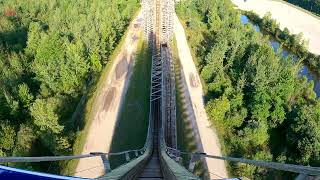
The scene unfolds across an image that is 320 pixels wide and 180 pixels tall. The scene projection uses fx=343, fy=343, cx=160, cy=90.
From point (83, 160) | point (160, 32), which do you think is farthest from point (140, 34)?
point (83, 160)

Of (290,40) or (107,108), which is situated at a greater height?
(290,40)

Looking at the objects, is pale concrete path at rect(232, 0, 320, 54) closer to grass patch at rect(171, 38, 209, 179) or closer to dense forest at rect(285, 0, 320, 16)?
dense forest at rect(285, 0, 320, 16)

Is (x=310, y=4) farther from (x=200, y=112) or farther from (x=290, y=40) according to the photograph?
(x=200, y=112)

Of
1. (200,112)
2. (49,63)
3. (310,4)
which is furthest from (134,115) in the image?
(310,4)

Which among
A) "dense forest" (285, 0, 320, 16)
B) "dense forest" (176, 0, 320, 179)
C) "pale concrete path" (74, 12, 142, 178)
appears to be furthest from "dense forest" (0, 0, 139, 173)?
"dense forest" (285, 0, 320, 16)

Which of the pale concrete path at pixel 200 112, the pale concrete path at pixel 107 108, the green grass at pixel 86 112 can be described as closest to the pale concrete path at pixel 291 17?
the pale concrete path at pixel 200 112

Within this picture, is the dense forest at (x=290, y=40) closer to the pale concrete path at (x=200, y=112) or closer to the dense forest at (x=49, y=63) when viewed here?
the pale concrete path at (x=200, y=112)
